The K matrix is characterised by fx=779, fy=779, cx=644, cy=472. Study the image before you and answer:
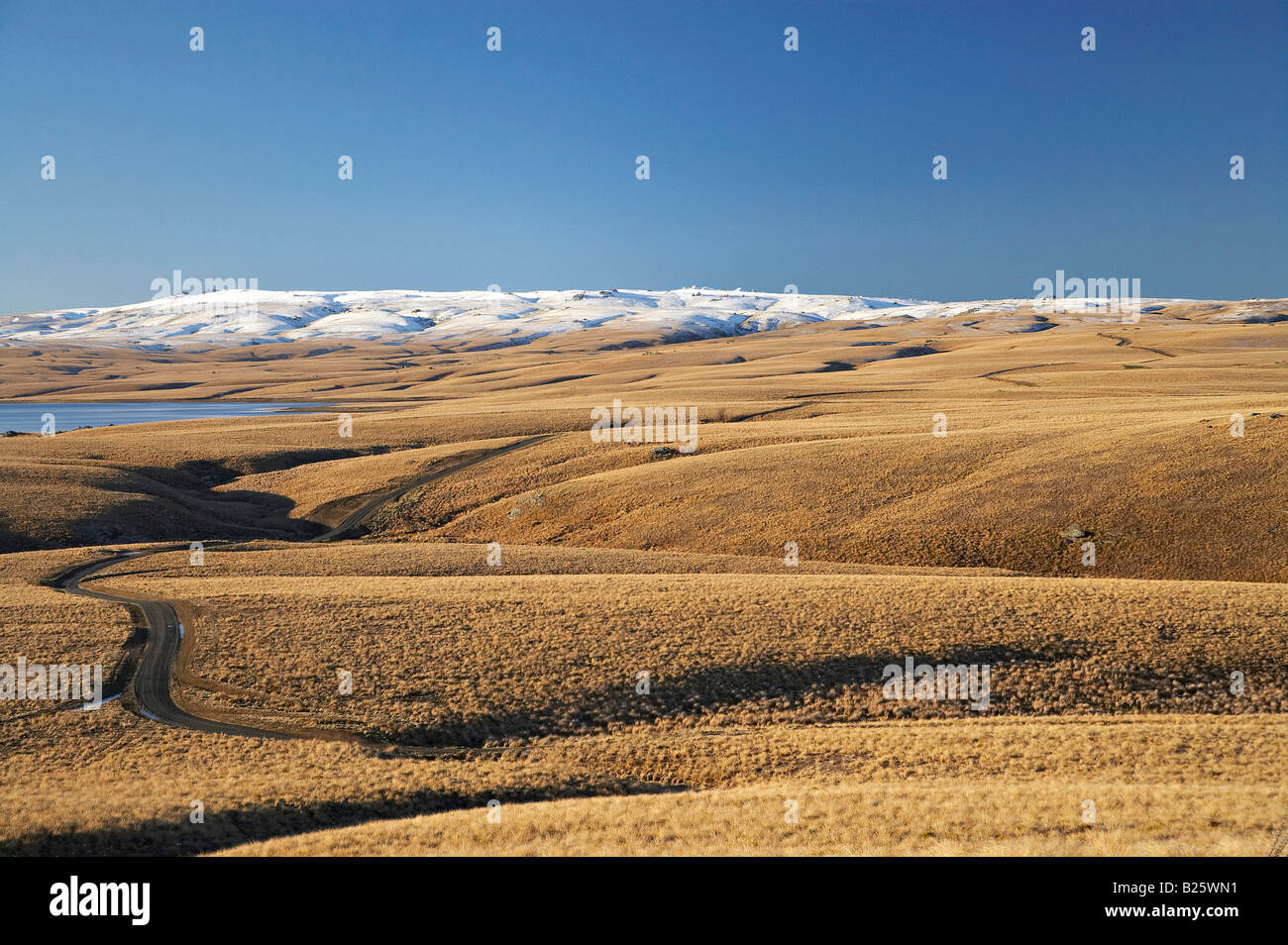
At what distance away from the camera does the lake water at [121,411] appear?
11756cm

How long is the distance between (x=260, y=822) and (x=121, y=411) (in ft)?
467

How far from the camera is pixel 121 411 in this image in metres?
134

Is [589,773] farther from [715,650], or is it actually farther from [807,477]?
[807,477]

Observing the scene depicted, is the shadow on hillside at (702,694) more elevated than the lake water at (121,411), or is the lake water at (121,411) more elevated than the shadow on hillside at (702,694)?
→ the lake water at (121,411)

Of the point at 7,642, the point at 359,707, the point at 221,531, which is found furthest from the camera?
the point at 221,531

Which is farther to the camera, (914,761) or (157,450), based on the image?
(157,450)

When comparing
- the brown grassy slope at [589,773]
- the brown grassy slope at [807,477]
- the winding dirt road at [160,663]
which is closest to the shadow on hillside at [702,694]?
the brown grassy slope at [589,773]

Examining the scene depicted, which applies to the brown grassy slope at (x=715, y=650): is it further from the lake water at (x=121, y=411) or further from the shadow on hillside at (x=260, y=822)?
the lake water at (x=121, y=411)

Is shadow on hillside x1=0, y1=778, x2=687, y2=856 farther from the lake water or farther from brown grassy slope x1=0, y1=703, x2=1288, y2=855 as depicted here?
the lake water

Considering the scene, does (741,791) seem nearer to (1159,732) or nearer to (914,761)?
(914,761)

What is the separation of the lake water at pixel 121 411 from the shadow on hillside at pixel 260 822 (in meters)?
109
